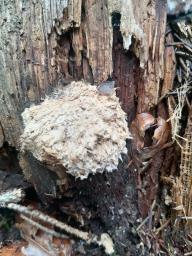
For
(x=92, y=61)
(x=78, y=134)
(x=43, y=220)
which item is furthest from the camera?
(x=43, y=220)

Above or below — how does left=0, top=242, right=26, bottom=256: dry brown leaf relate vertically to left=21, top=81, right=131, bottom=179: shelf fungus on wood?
below

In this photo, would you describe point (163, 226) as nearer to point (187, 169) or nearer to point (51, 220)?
point (187, 169)

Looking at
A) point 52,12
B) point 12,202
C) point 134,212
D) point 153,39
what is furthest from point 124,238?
point 52,12

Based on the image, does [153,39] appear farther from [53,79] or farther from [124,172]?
[124,172]

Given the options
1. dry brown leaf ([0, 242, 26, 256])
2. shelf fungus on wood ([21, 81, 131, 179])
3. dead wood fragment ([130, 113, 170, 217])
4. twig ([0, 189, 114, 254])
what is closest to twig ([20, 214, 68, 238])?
twig ([0, 189, 114, 254])

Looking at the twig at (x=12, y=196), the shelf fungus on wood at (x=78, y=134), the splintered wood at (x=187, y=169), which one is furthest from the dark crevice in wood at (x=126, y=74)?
the twig at (x=12, y=196)

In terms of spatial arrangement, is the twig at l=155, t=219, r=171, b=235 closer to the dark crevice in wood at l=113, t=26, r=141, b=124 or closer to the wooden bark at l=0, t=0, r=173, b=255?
the wooden bark at l=0, t=0, r=173, b=255

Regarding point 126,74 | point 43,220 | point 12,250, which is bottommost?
point 12,250

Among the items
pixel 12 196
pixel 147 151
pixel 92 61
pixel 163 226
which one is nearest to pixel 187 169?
pixel 147 151

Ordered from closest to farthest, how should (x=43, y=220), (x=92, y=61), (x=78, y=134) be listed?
1. (x=78, y=134)
2. (x=92, y=61)
3. (x=43, y=220)
